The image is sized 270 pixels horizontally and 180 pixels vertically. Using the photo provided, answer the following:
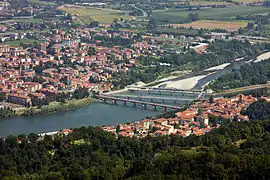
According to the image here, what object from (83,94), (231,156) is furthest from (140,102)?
(231,156)

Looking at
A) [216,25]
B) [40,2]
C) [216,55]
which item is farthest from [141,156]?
[40,2]

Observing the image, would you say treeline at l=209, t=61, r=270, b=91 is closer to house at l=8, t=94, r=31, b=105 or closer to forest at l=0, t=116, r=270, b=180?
house at l=8, t=94, r=31, b=105

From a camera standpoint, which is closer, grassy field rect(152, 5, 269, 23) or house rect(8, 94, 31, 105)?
house rect(8, 94, 31, 105)

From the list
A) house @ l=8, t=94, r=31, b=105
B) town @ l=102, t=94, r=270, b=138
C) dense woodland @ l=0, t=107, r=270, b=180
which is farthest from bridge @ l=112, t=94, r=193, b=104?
dense woodland @ l=0, t=107, r=270, b=180

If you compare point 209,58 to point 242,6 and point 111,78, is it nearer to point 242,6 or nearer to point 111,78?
point 111,78

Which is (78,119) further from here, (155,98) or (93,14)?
(93,14)

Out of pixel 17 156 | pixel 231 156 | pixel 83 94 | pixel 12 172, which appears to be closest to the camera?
pixel 231 156
